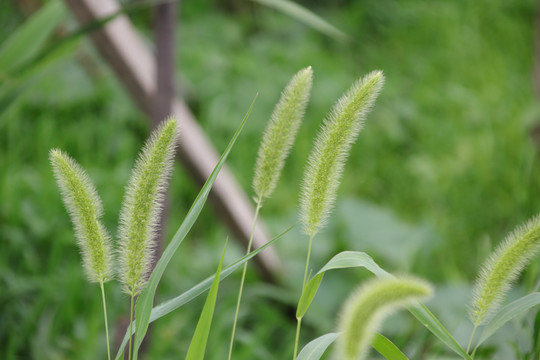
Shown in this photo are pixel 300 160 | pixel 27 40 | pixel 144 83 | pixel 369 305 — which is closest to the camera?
pixel 369 305

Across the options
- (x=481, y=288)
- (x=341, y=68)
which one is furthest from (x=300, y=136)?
(x=481, y=288)

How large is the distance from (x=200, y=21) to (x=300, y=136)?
2.99 feet

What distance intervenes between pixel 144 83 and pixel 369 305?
1004mm

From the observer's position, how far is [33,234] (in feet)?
5.84

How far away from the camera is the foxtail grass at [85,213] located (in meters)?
0.50

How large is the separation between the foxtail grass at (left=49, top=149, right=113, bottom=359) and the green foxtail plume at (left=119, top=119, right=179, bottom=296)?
0.07 ft

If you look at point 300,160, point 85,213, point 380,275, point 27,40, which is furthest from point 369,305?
point 300,160

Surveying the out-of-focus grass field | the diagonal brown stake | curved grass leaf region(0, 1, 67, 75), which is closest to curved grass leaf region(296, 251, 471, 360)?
the out-of-focus grass field

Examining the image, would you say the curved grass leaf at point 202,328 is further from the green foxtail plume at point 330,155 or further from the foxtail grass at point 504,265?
the foxtail grass at point 504,265

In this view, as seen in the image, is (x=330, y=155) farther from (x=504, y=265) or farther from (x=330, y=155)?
(x=504, y=265)

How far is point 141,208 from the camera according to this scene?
0.51 meters

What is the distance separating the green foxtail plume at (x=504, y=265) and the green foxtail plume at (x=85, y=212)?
0.36 metres

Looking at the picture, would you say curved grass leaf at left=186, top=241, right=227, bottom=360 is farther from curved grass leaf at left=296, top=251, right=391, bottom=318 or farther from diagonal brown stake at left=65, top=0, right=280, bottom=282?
diagonal brown stake at left=65, top=0, right=280, bottom=282

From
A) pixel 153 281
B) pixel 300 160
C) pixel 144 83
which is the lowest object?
pixel 300 160
